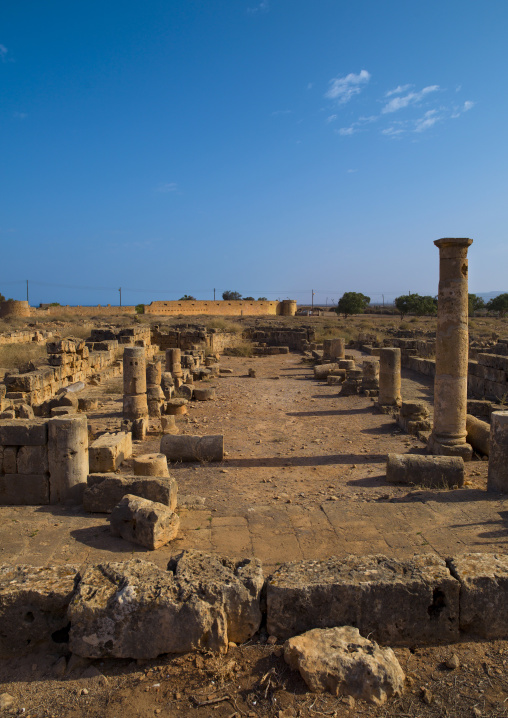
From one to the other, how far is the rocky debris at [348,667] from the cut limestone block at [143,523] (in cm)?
202

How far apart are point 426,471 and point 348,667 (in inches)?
185

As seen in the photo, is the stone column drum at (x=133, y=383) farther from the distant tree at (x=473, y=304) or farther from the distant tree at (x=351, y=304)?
the distant tree at (x=473, y=304)

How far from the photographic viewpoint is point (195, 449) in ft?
29.8

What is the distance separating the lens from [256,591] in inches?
151

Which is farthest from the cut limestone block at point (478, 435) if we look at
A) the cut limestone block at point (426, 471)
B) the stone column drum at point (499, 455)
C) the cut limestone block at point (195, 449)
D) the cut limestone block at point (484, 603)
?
the cut limestone block at point (484, 603)

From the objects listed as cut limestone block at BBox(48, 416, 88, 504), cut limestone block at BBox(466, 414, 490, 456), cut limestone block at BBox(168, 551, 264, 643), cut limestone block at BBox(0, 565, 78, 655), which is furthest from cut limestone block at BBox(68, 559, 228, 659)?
cut limestone block at BBox(466, 414, 490, 456)

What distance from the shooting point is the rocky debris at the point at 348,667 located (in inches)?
129

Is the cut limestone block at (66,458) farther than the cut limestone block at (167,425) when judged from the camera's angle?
No

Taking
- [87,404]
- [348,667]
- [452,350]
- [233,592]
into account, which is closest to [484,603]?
[348,667]

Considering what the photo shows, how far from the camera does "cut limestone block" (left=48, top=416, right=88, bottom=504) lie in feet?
20.8

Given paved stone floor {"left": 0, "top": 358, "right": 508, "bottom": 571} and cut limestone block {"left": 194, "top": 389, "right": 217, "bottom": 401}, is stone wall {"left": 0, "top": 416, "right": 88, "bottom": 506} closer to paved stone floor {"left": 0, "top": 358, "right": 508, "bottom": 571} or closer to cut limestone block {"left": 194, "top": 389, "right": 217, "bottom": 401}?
paved stone floor {"left": 0, "top": 358, "right": 508, "bottom": 571}

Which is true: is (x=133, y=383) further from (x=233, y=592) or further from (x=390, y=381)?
(x=233, y=592)

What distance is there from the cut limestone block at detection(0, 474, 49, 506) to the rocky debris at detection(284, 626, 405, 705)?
413cm

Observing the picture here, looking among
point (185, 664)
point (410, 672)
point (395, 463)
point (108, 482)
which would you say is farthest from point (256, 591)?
point (395, 463)
